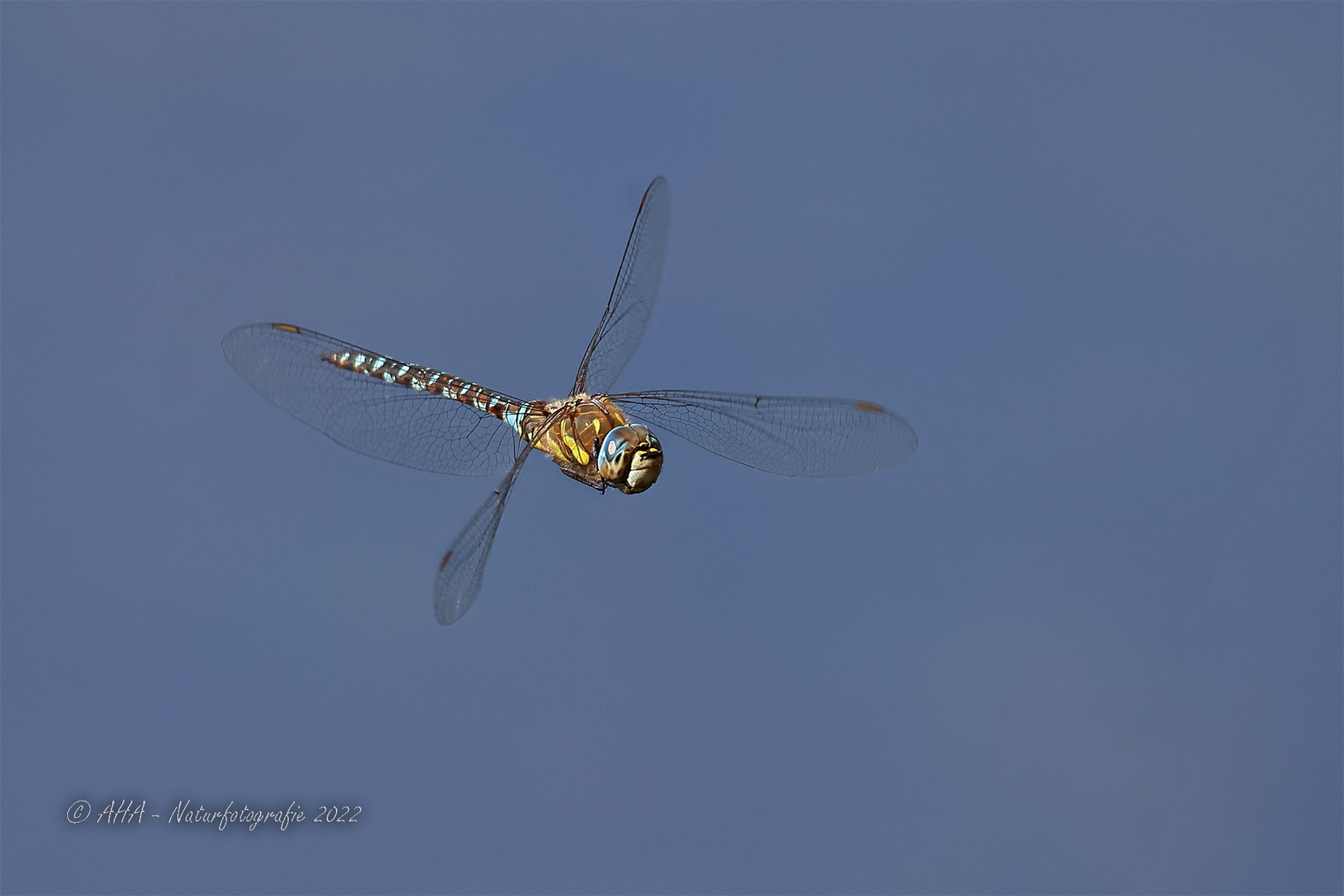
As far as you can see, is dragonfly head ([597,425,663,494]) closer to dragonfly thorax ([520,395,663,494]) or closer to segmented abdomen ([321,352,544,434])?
dragonfly thorax ([520,395,663,494])

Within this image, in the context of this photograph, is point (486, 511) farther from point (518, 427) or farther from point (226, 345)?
point (226, 345)

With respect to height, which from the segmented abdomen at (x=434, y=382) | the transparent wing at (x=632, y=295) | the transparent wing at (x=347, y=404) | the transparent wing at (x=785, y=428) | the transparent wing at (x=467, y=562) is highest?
the transparent wing at (x=632, y=295)

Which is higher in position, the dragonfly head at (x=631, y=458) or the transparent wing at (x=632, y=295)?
the transparent wing at (x=632, y=295)

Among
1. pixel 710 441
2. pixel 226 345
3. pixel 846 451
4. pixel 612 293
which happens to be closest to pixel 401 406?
pixel 226 345

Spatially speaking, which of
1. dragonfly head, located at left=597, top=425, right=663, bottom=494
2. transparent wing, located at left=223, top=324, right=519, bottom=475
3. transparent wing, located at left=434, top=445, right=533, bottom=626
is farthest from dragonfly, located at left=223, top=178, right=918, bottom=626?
transparent wing, located at left=434, top=445, right=533, bottom=626

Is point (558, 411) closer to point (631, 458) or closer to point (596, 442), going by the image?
point (596, 442)

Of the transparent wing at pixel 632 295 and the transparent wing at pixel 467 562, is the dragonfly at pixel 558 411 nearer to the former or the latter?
the transparent wing at pixel 632 295

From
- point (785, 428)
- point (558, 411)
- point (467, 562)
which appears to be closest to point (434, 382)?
point (558, 411)

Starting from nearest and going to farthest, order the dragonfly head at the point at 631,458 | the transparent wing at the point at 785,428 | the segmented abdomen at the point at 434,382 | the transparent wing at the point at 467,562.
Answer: the transparent wing at the point at 467,562, the dragonfly head at the point at 631,458, the transparent wing at the point at 785,428, the segmented abdomen at the point at 434,382

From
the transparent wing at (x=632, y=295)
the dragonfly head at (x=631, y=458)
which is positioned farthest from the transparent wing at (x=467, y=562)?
the transparent wing at (x=632, y=295)

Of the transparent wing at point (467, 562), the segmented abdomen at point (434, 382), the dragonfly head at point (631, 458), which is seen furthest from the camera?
the segmented abdomen at point (434, 382)
